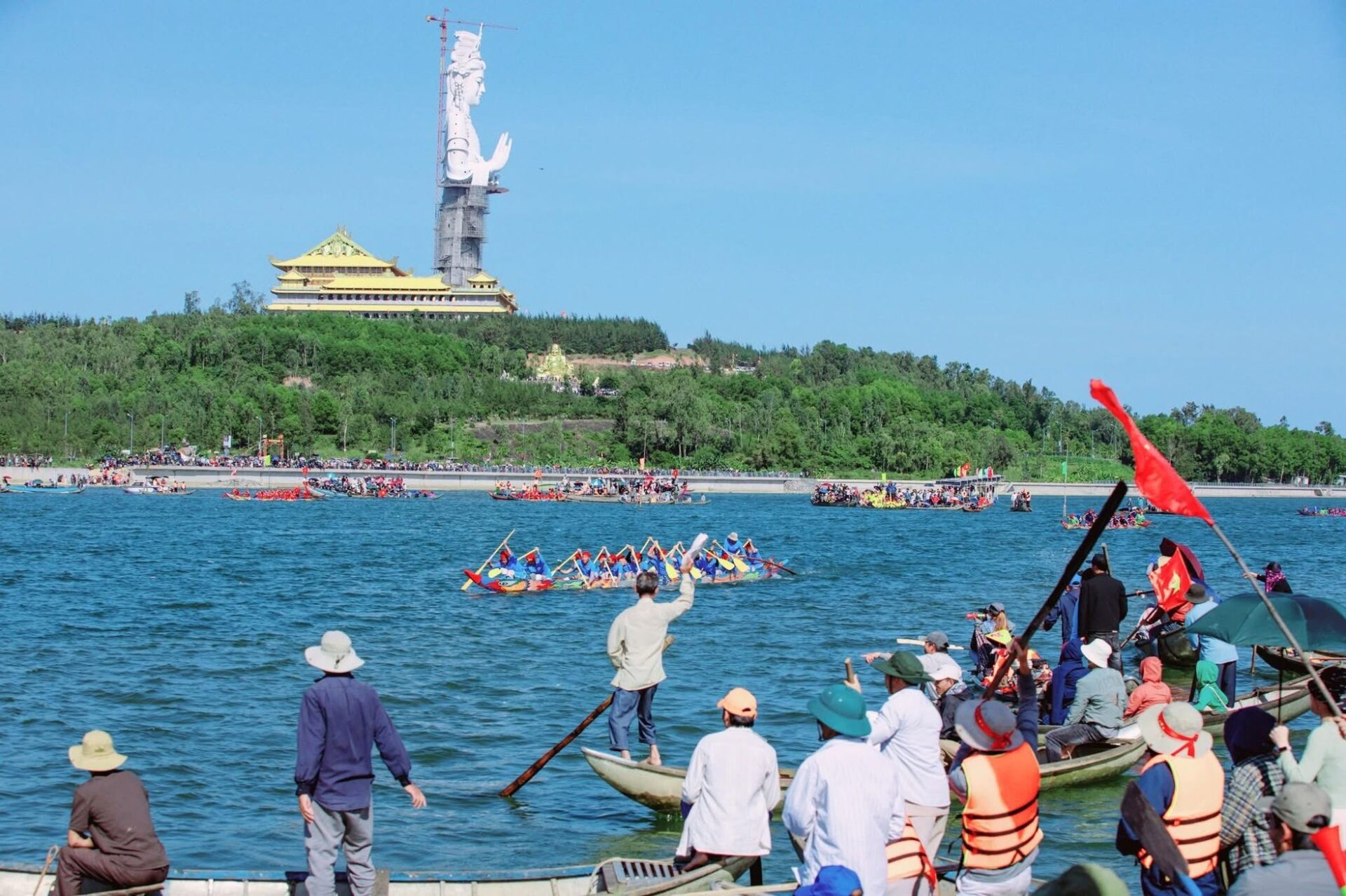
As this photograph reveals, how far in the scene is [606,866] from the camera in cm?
1024

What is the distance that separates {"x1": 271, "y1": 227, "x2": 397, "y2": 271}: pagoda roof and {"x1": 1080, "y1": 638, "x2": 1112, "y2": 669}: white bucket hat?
168416mm

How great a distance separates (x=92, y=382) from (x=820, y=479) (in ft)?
223

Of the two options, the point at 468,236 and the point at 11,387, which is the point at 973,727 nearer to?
the point at 11,387

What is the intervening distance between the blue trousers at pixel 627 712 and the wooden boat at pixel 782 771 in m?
0.19

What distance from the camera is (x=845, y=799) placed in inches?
294

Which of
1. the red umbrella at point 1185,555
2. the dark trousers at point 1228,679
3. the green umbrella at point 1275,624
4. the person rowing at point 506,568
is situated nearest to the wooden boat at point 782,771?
the green umbrella at point 1275,624

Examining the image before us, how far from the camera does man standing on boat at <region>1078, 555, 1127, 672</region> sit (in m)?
16.4

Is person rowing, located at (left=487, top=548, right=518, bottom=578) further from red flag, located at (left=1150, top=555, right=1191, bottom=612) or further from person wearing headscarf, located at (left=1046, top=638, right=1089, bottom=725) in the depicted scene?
person wearing headscarf, located at (left=1046, top=638, right=1089, bottom=725)

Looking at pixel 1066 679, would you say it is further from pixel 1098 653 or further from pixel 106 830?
pixel 106 830

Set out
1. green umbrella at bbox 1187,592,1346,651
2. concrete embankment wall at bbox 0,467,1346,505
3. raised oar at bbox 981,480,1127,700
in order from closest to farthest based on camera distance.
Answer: raised oar at bbox 981,480,1127,700, green umbrella at bbox 1187,592,1346,651, concrete embankment wall at bbox 0,467,1346,505

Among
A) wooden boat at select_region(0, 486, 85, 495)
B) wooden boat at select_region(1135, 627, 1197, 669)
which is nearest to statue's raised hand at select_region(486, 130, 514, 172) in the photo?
wooden boat at select_region(0, 486, 85, 495)

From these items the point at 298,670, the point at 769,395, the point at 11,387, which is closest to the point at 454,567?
the point at 298,670

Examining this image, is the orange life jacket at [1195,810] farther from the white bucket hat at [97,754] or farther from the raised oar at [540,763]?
the raised oar at [540,763]

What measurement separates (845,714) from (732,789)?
1.63 meters
